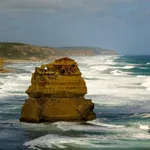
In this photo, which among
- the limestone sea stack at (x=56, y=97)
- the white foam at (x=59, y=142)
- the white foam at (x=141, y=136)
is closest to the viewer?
the white foam at (x=59, y=142)

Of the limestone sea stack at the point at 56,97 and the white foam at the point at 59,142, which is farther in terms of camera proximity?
the limestone sea stack at the point at 56,97

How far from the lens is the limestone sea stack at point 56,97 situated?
26.0 metres

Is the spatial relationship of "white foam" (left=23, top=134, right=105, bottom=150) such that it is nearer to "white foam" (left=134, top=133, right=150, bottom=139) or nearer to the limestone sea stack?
"white foam" (left=134, top=133, right=150, bottom=139)

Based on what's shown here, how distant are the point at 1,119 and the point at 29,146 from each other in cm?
751

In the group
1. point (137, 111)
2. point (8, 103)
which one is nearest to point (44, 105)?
point (137, 111)

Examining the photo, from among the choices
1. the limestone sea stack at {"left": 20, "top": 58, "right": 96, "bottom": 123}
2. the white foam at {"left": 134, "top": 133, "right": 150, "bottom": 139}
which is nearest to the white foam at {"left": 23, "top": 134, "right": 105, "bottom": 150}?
the white foam at {"left": 134, "top": 133, "right": 150, "bottom": 139}

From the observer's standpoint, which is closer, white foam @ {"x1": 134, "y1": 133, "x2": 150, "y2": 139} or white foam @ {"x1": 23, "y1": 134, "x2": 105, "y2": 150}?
white foam @ {"x1": 23, "y1": 134, "x2": 105, "y2": 150}

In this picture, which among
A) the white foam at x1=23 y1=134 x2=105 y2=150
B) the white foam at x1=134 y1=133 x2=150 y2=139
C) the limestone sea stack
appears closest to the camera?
the white foam at x1=23 y1=134 x2=105 y2=150

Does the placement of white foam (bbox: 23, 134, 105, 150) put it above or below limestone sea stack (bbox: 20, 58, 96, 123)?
below

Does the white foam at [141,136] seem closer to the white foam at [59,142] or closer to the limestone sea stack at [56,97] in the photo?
the white foam at [59,142]

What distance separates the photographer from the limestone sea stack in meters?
26.0

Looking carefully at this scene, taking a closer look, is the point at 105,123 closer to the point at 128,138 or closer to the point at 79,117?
the point at 79,117

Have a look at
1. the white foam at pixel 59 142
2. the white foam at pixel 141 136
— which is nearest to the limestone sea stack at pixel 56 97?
the white foam at pixel 59 142

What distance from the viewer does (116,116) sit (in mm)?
30312
